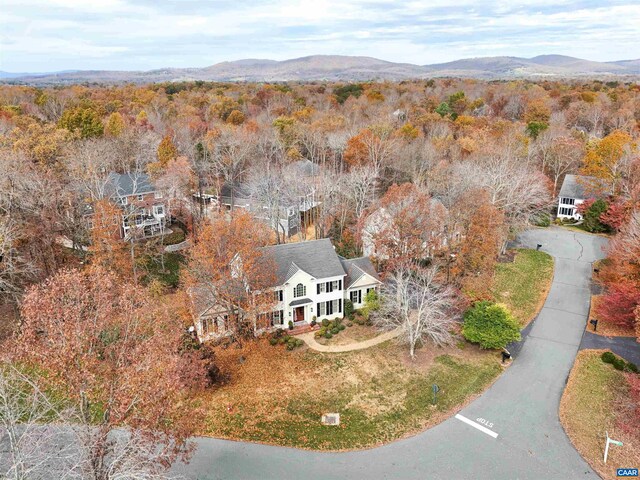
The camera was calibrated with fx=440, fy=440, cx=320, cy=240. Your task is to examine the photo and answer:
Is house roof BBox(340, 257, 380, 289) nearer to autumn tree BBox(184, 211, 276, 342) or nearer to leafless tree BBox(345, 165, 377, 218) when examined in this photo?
autumn tree BBox(184, 211, 276, 342)

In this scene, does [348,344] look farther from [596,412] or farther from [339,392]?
[596,412]

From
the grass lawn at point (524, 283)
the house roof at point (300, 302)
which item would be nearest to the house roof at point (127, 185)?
the house roof at point (300, 302)

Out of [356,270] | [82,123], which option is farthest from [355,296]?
[82,123]

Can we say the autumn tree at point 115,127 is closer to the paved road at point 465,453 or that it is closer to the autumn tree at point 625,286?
the paved road at point 465,453

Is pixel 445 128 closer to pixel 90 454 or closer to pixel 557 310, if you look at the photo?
pixel 557 310

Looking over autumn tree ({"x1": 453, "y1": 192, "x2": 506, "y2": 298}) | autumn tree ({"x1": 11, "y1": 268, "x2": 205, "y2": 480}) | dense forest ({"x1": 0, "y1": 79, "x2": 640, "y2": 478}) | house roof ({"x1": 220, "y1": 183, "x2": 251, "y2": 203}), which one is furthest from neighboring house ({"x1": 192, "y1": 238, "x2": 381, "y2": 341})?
house roof ({"x1": 220, "y1": 183, "x2": 251, "y2": 203})

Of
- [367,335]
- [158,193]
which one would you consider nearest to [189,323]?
[367,335]
